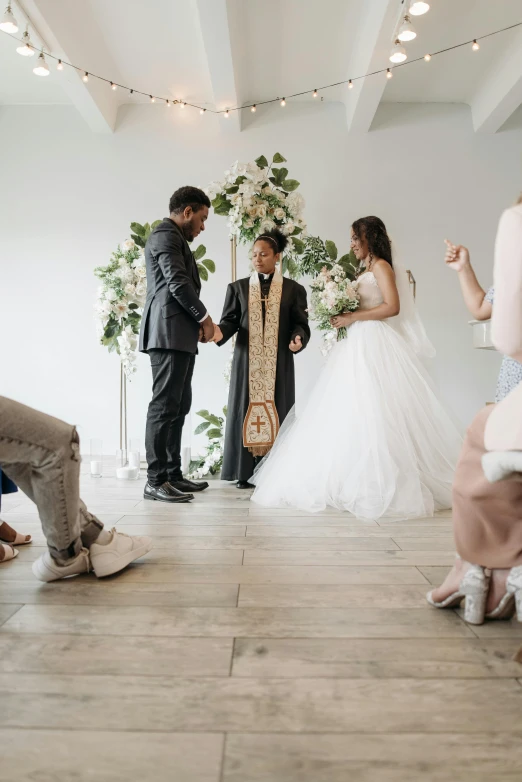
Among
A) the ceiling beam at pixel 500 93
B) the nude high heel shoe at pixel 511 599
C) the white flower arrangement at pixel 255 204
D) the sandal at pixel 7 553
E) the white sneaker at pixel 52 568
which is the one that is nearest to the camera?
the nude high heel shoe at pixel 511 599

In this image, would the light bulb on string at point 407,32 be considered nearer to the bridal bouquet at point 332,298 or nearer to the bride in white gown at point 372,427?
the bride in white gown at point 372,427

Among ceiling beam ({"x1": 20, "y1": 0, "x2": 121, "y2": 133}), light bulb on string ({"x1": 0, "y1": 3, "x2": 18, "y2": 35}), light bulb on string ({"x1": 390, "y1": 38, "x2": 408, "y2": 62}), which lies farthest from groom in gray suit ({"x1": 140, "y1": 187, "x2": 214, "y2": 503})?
ceiling beam ({"x1": 20, "y1": 0, "x2": 121, "y2": 133})

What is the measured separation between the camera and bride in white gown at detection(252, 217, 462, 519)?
123 inches

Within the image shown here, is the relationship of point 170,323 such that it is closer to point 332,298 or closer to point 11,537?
point 332,298

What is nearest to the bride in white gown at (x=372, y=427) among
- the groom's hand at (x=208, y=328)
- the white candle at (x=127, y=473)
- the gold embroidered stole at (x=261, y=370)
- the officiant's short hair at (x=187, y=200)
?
the gold embroidered stole at (x=261, y=370)

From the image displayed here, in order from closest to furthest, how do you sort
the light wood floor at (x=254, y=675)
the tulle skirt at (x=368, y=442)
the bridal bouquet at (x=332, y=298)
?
the light wood floor at (x=254, y=675)
the tulle skirt at (x=368, y=442)
the bridal bouquet at (x=332, y=298)

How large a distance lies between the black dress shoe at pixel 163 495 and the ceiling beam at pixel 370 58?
12.1ft

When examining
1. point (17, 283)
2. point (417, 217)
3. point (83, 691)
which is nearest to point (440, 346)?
point (417, 217)

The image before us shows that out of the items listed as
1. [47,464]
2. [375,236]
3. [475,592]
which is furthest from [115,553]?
[375,236]

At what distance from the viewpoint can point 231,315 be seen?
165 inches

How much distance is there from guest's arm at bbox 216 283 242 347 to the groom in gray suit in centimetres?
57

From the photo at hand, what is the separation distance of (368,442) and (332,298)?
100cm

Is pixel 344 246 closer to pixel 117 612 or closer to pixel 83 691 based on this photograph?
pixel 117 612

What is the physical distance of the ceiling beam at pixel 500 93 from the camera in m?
5.09
